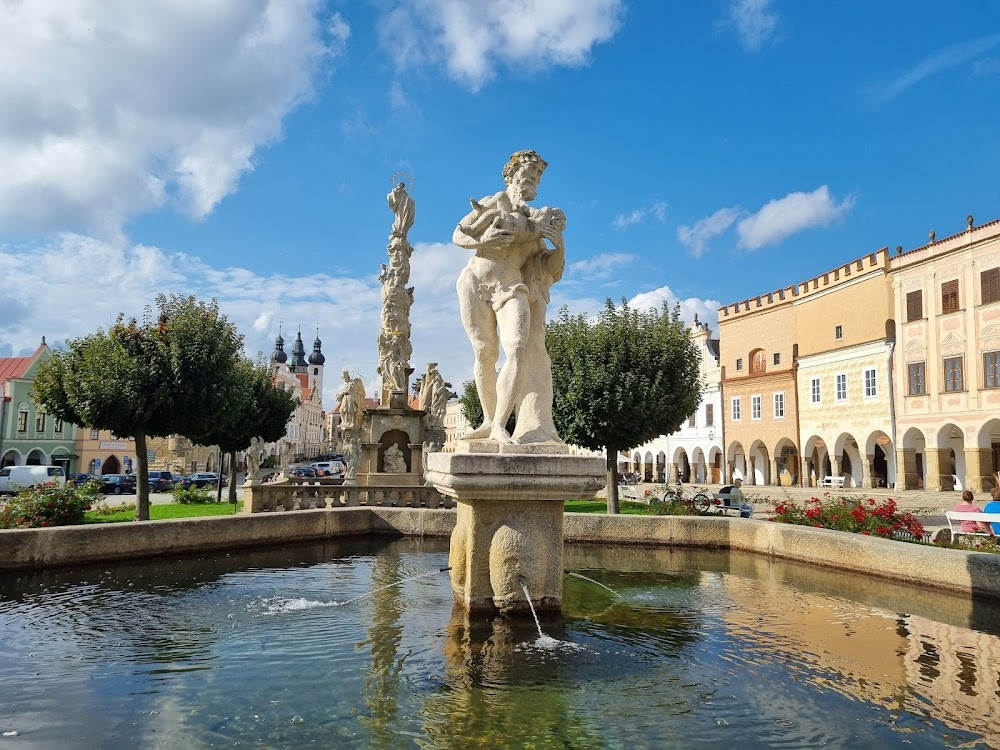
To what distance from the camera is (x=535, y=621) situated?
5590 mm

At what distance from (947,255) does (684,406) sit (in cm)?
2094

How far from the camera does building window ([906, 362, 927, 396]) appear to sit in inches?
1326

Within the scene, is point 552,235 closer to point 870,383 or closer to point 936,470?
point 936,470

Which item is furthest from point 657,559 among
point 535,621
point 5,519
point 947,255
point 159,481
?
point 159,481

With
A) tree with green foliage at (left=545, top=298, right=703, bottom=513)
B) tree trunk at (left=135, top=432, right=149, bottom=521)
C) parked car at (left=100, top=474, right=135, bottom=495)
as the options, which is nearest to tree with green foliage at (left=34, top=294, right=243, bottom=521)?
tree trunk at (left=135, top=432, right=149, bottom=521)

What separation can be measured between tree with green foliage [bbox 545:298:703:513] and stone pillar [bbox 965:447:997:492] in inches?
698

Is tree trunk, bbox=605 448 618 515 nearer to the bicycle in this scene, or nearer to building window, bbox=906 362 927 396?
the bicycle

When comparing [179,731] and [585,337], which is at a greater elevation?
[585,337]

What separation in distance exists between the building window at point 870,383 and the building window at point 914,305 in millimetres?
3404

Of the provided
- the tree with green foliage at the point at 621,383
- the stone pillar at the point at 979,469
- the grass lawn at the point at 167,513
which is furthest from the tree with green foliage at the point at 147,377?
the stone pillar at the point at 979,469

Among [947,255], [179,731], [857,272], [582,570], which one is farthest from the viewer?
[857,272]

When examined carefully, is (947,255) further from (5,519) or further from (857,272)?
(5,519)

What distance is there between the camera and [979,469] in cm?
3039

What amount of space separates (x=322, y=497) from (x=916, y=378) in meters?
30.5
